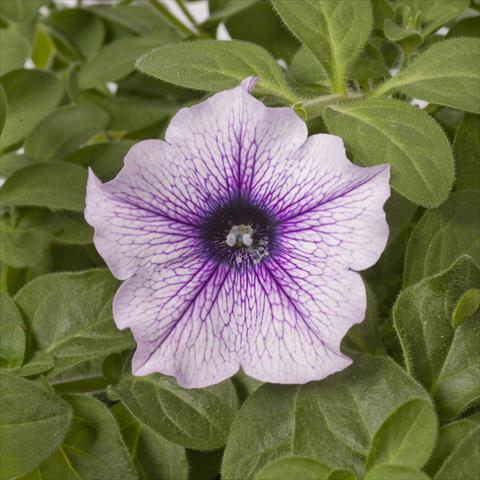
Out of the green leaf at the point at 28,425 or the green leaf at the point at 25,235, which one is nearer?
the green leaf at the point at 28,425

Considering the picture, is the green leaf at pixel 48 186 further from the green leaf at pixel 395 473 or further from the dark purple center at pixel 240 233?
the green leaf at pixel 395 473

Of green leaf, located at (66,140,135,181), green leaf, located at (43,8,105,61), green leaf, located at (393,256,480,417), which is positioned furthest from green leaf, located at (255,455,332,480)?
green leaf, located at (43,8,105,61)

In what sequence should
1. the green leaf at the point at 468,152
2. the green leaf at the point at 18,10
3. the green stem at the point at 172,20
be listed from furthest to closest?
the green stem at the point at 172,20 < the green leaf at the point at 18,10 < the green leaf at the point at 468,152

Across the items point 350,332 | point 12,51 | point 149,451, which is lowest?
point 149,451

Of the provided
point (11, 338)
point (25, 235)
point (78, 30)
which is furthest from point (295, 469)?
point (78, 30)

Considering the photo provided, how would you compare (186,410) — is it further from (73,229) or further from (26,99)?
(26,99)

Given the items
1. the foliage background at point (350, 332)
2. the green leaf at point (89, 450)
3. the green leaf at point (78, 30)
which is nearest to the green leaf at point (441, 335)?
the foliage background at point (350, 332)
